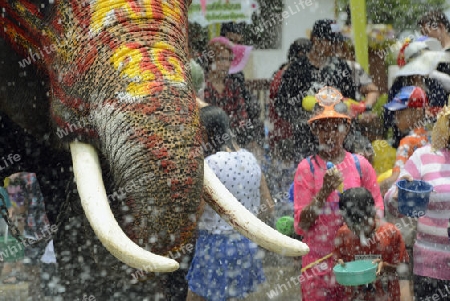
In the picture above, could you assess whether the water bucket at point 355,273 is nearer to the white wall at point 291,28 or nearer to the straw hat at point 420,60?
the straw hat at point 420,60

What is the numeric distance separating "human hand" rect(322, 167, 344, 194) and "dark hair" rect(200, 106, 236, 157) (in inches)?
35.2

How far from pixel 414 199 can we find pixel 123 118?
2.07 m

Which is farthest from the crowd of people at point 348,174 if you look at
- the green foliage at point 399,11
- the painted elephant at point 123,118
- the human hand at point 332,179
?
the green foliage at point 399,11

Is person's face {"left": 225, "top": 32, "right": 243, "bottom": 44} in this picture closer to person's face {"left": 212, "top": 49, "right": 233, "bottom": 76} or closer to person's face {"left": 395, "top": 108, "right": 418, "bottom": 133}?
person's face {"left": 212, "top": 49, "right": 233, "bottom": 76}

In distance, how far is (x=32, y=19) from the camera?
11.2 feet

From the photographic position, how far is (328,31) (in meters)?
6.60

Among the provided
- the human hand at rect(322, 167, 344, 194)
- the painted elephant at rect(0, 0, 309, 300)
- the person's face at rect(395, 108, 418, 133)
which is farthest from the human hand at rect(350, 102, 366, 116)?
the painted elephant at rect(0, 0, 309, 300)

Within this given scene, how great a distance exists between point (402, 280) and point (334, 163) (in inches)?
28.0

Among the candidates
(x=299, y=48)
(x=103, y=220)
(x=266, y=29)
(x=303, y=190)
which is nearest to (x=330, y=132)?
(x=303, y=190)

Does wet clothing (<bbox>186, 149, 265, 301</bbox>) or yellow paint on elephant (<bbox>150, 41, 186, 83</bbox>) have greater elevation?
yellow paint on elephant (<bbox>150, 41, 186, 83</bbox>)

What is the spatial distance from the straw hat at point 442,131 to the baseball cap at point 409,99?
3.25 ft

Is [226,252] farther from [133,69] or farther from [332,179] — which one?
[133,69]

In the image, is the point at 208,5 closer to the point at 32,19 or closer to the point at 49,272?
the point at 49,272

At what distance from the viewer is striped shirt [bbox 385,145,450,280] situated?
4742 millimetres
